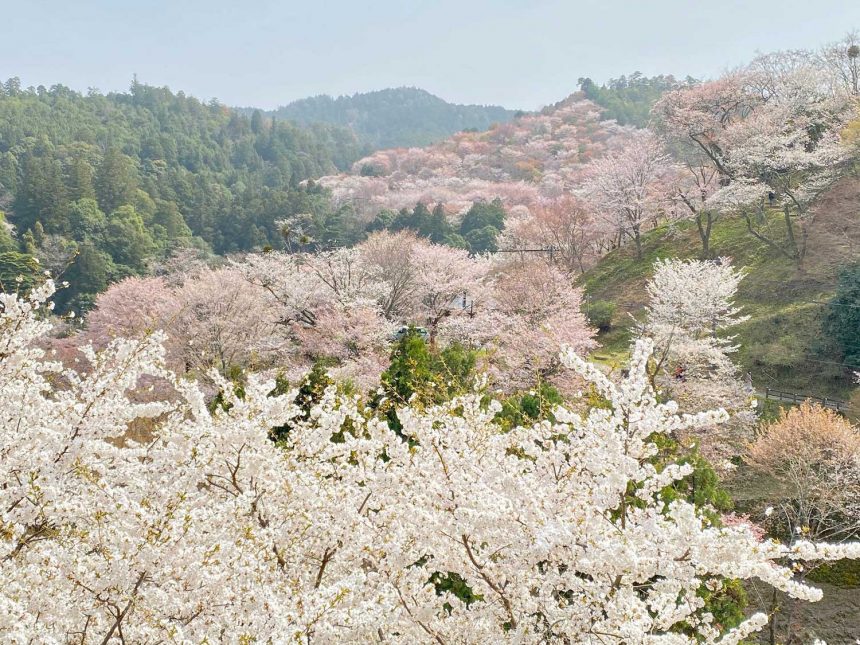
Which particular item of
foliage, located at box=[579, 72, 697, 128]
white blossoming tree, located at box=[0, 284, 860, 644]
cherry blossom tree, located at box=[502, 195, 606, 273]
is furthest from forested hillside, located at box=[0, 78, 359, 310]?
foliage, located at box=[579, 72, 697, 128]

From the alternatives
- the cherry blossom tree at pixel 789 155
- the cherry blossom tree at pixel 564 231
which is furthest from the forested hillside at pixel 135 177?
Answer: the cherry blossom tree at pixel 789 155

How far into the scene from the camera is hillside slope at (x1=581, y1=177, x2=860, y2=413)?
1927 centimetres

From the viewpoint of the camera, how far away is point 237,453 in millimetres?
4637

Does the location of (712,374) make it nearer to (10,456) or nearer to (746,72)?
(10,456)

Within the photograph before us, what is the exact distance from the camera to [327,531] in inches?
165

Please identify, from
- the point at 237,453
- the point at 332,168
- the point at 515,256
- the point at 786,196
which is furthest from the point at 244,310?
the point at 332,168

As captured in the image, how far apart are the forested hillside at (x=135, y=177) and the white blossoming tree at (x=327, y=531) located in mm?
10589

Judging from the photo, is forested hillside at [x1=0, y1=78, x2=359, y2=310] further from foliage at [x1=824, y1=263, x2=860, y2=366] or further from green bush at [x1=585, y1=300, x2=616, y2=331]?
foliage at [x1=824, y1=263, x2=860, y2=366]

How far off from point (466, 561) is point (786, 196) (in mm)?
27881

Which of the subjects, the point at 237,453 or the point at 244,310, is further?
the point at 244,310

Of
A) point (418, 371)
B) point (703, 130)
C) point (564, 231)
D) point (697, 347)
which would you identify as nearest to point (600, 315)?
point (564, 231)

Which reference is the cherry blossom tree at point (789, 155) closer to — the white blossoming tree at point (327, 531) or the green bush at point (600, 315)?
the green bush at point (600, 315)

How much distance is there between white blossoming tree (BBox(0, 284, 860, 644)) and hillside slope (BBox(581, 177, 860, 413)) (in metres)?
Result: 15.0

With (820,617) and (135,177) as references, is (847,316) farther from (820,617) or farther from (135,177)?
(135,177)
